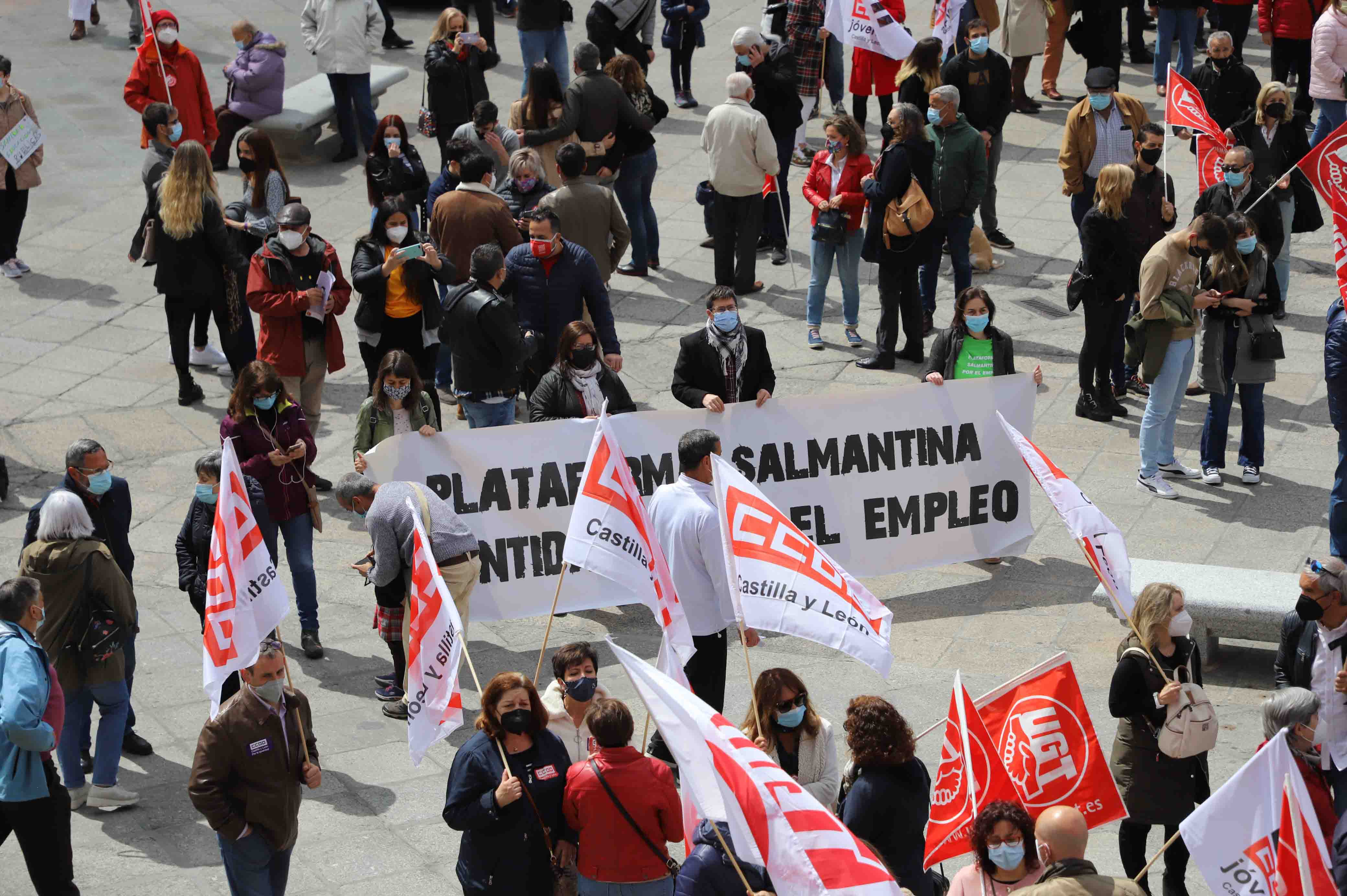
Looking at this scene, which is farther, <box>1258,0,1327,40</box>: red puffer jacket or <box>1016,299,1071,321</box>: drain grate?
<box>1258,0,1327,40</box>: red puffer jacket

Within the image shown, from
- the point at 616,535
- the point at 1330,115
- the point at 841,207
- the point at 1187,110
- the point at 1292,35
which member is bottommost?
the point at 616,535

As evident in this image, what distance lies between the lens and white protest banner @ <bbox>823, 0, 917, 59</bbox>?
15.6 meters

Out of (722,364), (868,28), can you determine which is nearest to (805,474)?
(722,364)

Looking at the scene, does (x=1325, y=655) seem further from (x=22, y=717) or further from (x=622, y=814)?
(x=22, y=717)

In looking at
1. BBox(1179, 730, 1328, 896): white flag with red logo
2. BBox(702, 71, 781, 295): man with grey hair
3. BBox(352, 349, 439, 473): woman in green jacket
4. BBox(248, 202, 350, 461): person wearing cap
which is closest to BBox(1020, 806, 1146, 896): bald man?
BBox(1179, 730, 1328, 896): white flag with red logo

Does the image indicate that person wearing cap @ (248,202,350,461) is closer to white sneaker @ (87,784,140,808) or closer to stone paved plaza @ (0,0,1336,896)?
stone paved plaza @ (0,0,1336,896)

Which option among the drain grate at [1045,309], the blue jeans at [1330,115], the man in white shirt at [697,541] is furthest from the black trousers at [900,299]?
the blue jeans at [1330,115]

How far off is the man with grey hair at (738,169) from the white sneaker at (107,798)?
265 inches

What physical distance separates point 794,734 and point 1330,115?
38.0 ft

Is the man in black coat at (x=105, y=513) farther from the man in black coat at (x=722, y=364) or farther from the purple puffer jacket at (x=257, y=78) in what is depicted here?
the purple puffer jacket at (x=257, y=78)

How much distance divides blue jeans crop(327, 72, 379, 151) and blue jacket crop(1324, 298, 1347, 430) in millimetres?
9495

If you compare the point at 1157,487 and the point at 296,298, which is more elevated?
the point at 296,298

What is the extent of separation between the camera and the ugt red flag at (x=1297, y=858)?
230 inches

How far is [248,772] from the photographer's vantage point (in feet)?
22.4
